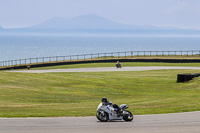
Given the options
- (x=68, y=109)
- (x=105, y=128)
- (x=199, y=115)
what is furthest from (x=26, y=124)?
(x=199, y=115)

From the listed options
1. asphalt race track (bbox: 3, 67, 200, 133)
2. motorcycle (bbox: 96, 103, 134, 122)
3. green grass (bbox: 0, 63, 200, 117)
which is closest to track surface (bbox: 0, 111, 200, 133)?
asphalt race track (bbox: 3, 67, 200, 133)

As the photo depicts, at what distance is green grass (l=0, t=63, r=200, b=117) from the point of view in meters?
22.4

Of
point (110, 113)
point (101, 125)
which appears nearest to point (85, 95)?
point (110, 113)

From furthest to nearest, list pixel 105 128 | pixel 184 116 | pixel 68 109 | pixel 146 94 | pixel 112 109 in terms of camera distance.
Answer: pixel 146 94
pixel 68 109
pixel 184 116
pixel 112 109
pixel 105 128

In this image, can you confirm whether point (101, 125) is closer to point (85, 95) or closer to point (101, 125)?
point (101, 125)

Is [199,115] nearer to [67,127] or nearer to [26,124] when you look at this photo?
[67,127]

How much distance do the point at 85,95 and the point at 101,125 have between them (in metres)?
14.6

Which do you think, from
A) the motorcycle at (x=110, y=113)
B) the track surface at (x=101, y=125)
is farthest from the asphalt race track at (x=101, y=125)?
the motorcycle at (x=110, y=113)

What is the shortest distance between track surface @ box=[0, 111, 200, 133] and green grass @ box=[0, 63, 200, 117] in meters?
1.92

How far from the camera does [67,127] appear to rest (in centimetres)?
1648

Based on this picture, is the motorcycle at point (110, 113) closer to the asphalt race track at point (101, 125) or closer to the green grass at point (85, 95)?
the asphalt race track at point (101, 125)

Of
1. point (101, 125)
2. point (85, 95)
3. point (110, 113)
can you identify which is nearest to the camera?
point (101, 125)

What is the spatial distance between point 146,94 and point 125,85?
17.7 feet

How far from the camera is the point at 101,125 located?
1709cm
